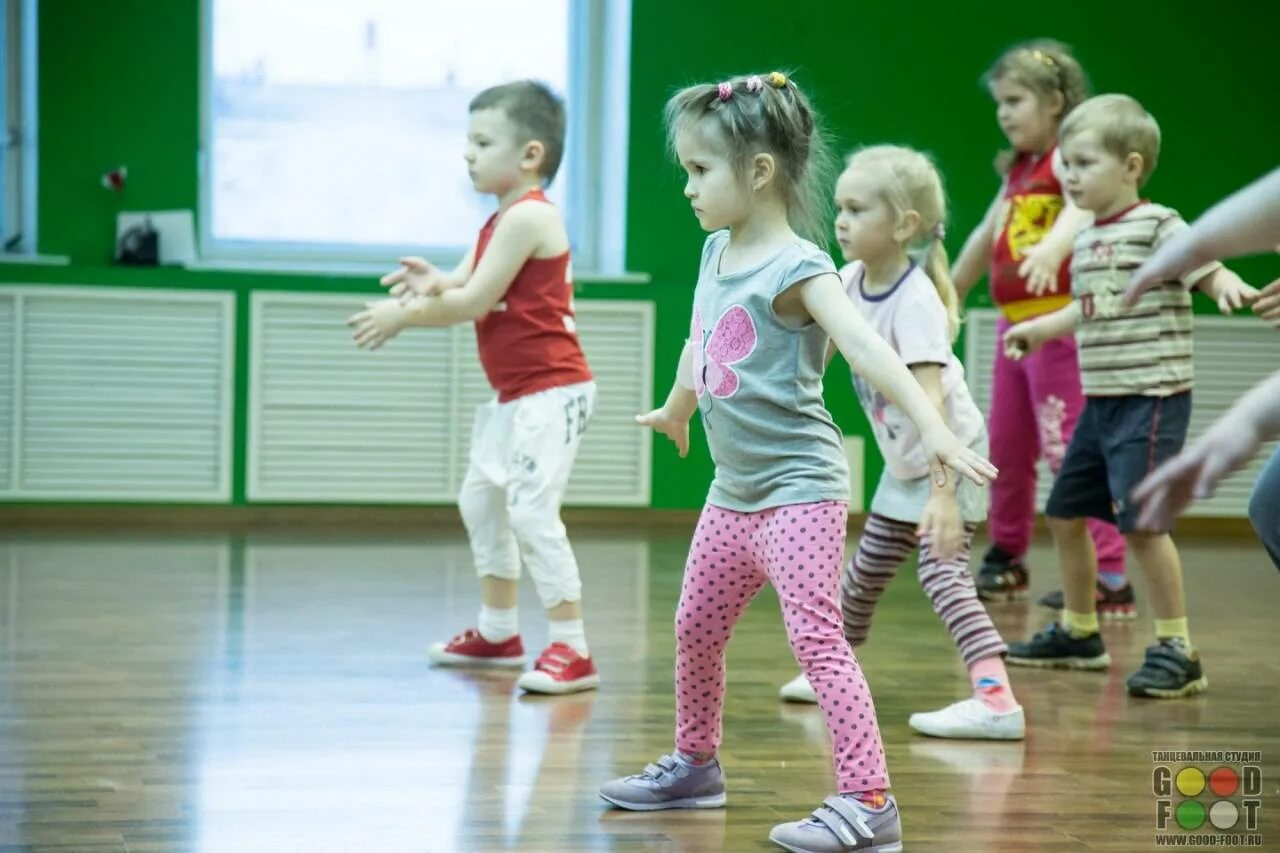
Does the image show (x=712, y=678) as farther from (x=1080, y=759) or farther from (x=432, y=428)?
(x=432, y=428)

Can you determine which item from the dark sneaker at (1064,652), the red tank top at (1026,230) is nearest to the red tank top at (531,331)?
the dark sneaker at (1064,652)

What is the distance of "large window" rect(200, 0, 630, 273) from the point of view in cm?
659

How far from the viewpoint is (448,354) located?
20.9 ft

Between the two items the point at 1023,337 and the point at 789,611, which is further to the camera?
the point at 1023,337

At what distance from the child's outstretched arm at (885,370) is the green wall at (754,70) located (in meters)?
4.34

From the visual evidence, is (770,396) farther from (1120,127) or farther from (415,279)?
(1120,127)

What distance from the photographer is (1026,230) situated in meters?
4.45

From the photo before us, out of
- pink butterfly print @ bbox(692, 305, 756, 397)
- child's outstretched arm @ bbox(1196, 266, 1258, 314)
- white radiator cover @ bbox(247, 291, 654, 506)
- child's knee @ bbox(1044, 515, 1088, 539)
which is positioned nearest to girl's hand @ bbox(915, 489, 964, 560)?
pink butterfly print @ bbox(692, 305, 756, 397)

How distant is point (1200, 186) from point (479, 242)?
4517 mm

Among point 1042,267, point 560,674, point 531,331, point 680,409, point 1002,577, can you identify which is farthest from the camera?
point 1002,577

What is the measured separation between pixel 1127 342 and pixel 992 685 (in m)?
0.83

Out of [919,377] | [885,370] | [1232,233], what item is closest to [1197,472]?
[1232,233]

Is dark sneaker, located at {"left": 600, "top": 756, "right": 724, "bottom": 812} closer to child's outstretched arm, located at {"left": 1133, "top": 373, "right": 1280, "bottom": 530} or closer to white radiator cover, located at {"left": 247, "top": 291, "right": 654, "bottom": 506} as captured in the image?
child's outstretched arm, located at {"left": 1133, "top": 373, "right": 1280, "bottom": 530}

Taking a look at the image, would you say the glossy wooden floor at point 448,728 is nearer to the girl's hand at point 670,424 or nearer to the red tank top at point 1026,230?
the girl's hand at point 670,424
